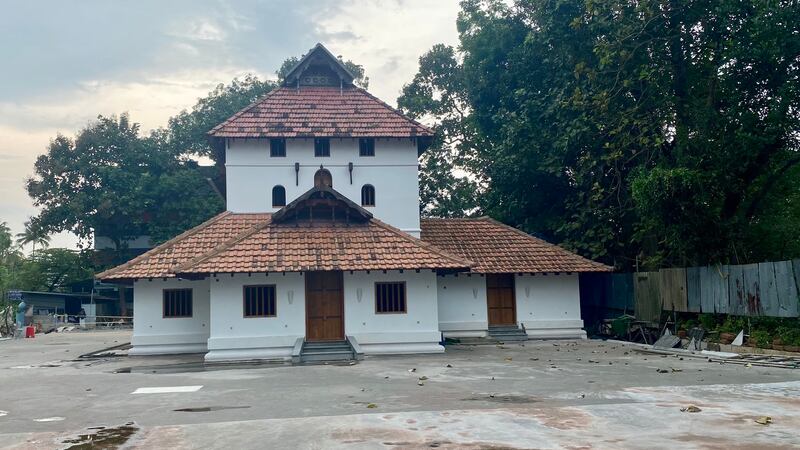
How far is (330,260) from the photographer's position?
19.2 metres

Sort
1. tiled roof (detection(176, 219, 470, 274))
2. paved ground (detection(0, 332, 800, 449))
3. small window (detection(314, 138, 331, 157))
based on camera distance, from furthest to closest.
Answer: small window (detection(314, 138, 331, 157)) < tiled roof (detection(176, 219, 470, 274)) < paved ground (detection(0, 332, 800, 449))

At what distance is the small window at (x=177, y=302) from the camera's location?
21297mm

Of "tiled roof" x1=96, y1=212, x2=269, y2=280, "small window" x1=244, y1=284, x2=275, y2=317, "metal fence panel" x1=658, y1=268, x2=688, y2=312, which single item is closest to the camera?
"small window" x1=244, y1=284, x2=275, y2=317

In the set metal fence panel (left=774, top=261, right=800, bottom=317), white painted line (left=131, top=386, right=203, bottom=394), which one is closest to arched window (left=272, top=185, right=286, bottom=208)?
white painted line (left=131, top=386, right=203, bottom=394)

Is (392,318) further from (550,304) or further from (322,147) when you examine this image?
(322,147)

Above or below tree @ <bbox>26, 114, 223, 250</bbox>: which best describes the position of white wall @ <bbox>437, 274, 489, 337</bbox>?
below

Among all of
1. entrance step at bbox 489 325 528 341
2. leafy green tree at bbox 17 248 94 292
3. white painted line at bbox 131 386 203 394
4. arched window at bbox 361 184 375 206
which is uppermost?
arched window at bbox 361 184 375 206

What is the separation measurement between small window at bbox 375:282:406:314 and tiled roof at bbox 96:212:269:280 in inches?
210

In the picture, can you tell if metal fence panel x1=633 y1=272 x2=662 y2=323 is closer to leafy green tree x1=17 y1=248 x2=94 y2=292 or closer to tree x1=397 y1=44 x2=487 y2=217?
tree x1=397 y1=44 x2=487 y2=217

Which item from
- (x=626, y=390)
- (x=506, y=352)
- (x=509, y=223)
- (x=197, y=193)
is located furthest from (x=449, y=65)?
(x=626, y=390)

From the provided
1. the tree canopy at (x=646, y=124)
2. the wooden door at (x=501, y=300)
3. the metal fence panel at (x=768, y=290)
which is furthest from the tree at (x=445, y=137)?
the metal fence panel at (x=768, y=290)

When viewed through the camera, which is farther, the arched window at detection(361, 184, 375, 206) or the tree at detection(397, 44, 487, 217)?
the tree at detection(397, 44, 487, 217)

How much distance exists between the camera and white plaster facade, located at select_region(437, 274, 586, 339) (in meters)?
23.4

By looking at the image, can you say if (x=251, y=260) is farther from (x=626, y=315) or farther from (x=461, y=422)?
(x=626, y=315)
